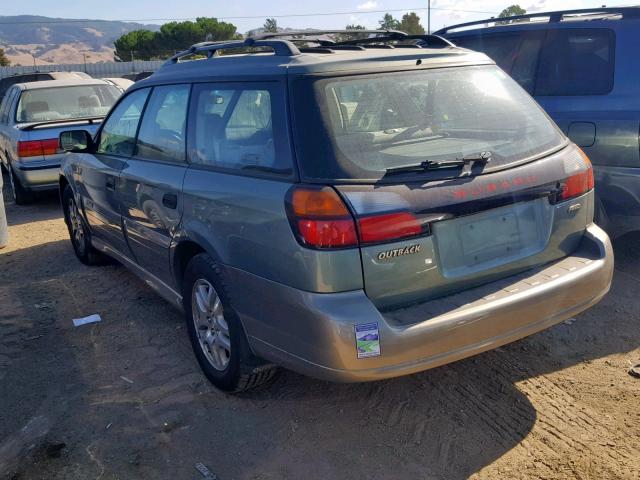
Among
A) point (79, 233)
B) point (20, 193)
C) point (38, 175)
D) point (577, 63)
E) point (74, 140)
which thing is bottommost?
point (20, 193)

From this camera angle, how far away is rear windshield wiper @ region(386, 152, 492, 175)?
2.89 m

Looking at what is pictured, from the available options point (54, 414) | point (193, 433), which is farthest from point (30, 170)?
point (193, 433)

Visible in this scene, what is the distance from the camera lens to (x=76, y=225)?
615cm

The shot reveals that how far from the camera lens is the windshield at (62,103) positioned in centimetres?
925

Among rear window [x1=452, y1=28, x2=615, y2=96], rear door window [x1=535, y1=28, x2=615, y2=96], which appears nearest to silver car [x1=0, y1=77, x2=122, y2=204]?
rear window [x1=452, y1=28, x2=615, y2=96]

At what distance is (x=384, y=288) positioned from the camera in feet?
9.21

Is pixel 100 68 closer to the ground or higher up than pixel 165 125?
closer to the ground

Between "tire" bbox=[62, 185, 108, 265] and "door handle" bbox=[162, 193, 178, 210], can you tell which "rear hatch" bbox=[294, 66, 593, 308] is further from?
"tire" bbox=[62, 185, 108, 265]

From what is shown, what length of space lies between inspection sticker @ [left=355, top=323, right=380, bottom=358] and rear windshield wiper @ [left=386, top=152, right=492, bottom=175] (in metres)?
0.69

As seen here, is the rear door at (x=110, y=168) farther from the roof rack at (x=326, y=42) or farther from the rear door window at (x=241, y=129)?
the rear door window at (x=241, y=129)

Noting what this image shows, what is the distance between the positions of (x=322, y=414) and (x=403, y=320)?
0.88 m

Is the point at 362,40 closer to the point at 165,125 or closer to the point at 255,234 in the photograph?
the point at 165,125

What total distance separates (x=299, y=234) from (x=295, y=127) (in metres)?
0.50

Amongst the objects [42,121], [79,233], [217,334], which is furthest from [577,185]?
[42,121]
